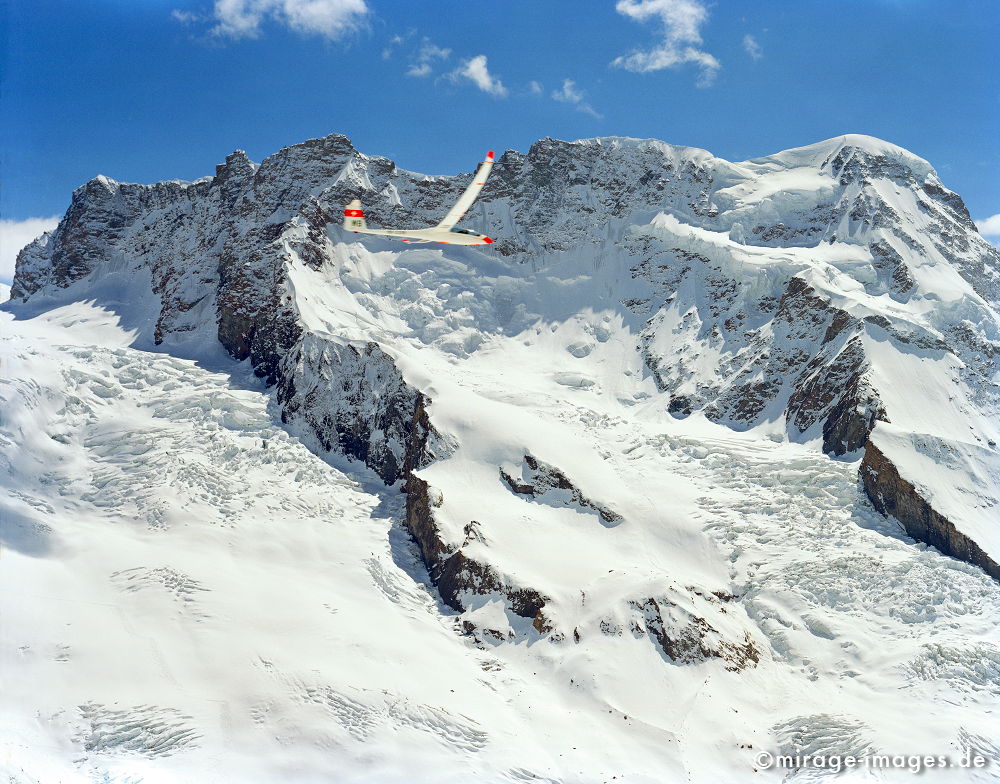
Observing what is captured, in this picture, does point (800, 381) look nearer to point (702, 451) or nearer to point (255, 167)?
point (702, 451)

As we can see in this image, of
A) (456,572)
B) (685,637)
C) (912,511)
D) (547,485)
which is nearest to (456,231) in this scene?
(547,485)

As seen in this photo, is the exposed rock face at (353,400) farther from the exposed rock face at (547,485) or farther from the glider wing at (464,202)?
the glider wing at (464,202)

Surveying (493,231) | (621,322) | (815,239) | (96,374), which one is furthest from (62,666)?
(815,239)

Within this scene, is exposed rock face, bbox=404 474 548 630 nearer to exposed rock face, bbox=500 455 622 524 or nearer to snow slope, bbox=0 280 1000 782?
snow slope, bbox=0 280 1000 782

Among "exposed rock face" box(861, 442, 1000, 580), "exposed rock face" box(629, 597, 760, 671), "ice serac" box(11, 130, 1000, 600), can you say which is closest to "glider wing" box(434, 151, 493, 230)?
"ice serac" box(11, 130, 1000, 600)

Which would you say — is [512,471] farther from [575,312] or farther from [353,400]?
[575,312]
